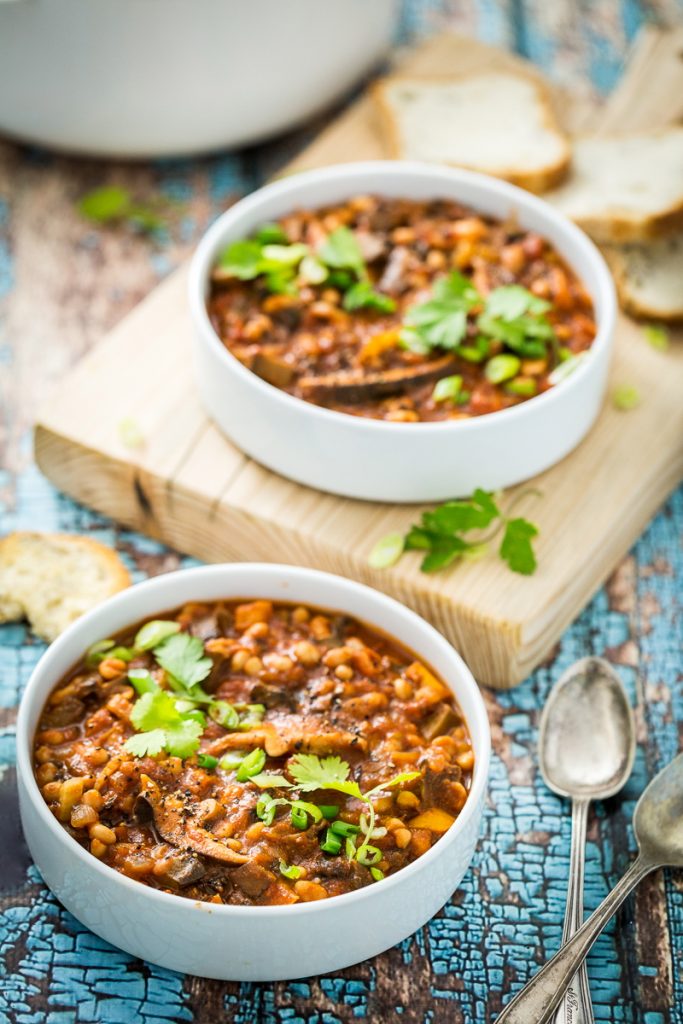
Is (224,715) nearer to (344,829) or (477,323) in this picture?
(344,829)

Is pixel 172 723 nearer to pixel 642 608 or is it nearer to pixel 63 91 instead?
pixel 642 608

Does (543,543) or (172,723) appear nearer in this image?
(172,723)

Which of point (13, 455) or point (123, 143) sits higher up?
point (123, 143)

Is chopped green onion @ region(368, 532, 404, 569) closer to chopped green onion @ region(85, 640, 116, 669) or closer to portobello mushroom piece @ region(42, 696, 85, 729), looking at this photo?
chopped green onion @ region(85, 640, 116, 669)

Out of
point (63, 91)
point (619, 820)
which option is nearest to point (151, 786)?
point (619, 820)

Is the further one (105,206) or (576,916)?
(105,206)

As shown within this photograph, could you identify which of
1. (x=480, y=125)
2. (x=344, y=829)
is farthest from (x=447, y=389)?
(x=480, y=125)
